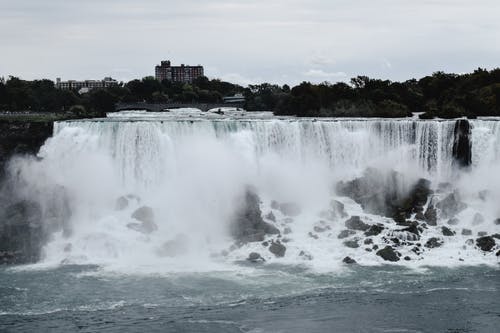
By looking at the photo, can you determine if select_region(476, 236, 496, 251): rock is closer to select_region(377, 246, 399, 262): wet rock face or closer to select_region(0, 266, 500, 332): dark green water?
select_region(0, 266, 500, 332): dark green water

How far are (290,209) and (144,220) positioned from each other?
7463 millimetres

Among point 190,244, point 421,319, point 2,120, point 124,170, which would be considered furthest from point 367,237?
point 2,120

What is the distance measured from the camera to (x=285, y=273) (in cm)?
3169

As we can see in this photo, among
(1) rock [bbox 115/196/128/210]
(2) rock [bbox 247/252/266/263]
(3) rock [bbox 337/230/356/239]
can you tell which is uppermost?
(1) rock [bbox 115/196/128/210]

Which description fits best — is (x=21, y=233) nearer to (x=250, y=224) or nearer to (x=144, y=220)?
(x=144, y=220)

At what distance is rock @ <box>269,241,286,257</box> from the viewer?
34.6m

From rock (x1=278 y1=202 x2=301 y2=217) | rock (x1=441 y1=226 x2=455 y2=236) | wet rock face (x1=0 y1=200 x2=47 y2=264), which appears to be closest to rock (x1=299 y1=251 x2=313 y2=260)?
rock (x1=278 y1=202 x2=301 y2=217)

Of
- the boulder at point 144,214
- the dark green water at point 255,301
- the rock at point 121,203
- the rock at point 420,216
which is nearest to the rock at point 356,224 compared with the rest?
the rock at point 420,216

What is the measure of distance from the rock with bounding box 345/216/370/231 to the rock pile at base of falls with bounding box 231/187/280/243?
11.6 ft

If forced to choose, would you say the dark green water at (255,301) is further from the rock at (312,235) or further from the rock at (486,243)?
the rock at (312,235)

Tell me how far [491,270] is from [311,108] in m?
38.1

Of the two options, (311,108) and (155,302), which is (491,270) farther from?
(311,108)

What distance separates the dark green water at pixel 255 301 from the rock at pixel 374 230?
416 centimetres

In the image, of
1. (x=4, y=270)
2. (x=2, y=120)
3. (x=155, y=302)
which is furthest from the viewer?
(x=2, y=120)
